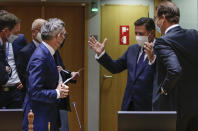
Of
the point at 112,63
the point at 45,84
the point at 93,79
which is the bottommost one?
the point at 93,79

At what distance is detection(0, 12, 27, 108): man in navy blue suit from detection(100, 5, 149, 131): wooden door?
1.64 metres

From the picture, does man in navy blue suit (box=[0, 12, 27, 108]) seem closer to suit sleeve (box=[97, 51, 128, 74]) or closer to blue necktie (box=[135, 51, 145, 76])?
suit sleeve (box=[97, 51, 128, 74])

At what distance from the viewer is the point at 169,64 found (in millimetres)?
2705

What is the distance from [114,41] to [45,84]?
2824mm

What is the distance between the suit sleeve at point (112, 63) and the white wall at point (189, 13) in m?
1.57

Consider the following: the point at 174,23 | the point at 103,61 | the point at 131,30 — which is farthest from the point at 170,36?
the point at 131,30

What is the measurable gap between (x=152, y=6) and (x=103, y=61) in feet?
7.27

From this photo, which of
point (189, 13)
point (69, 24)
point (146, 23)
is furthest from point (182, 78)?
point (69, 24)

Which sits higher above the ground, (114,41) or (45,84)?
(114,41)

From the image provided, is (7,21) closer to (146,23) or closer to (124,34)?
(146,23)

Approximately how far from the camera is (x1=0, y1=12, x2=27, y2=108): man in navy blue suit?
3.47 m

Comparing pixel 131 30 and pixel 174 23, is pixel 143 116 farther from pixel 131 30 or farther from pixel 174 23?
pixel 131 30

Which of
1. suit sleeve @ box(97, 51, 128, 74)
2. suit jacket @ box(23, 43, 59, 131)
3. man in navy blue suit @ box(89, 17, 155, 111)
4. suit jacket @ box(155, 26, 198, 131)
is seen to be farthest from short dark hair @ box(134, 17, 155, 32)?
suit jacket @ box(23, 43, 59, 131)

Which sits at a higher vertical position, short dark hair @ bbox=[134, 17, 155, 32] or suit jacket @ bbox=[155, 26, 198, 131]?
short dark hair @ bbox=[134, 17, 155, 32]
